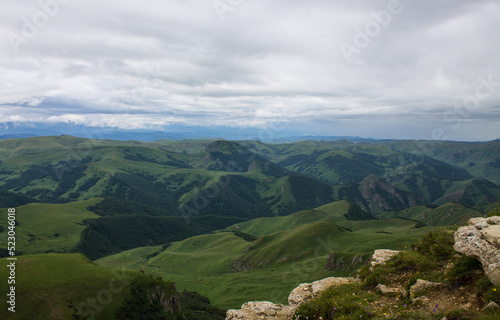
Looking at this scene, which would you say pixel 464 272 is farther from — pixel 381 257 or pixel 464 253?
pixel 381 257

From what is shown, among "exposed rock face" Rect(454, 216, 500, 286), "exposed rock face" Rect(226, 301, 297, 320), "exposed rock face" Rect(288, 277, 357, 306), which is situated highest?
"exposed rock face" Rect(454, 216, 500, 286)

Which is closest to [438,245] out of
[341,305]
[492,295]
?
[492,295]

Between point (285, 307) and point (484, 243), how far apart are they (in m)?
12.2

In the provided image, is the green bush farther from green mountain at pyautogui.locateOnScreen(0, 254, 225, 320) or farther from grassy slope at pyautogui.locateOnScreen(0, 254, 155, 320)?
grassy slope at pyautogui.locateOnScreen(0, 254, 155, 320)

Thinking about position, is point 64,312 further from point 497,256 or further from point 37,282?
point 497,256

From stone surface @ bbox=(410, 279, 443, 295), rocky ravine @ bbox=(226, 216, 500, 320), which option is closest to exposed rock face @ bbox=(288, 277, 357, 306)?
rocky ravine @ bbox=(226, 216, 500, 320)

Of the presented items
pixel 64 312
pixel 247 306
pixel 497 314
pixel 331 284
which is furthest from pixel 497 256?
pixel 64 312

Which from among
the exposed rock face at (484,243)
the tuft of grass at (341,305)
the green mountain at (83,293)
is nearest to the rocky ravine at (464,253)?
the exposed rock face at (484,243)

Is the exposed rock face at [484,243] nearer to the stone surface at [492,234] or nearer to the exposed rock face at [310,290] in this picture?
the stone surface at [492,234]

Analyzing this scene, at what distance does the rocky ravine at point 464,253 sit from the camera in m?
11.5

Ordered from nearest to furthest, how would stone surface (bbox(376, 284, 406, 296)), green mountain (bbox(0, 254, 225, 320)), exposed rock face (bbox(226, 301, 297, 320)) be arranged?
stone surface (bbox(376, 284, 406, 296))
exposed rock face (bbox(226, 301, 297, 320))
green mountain (bbox(0, 254, 225, 320))

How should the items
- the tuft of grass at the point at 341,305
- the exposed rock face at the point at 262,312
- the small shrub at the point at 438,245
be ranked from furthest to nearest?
the exposed rock face at the point at 262,312
the small shrub at the point at 438,245
the tuft of grass at the point at 341,305

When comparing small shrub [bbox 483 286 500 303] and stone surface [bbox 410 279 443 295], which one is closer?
Answer: small shrub [bbox 483 286 500 303]

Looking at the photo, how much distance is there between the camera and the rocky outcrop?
681 inches
